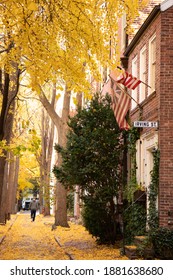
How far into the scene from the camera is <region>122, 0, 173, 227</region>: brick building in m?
16.1

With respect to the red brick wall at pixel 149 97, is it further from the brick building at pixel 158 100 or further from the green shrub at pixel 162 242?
the green shrub at pixel 162 242

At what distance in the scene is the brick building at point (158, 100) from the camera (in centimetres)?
1612

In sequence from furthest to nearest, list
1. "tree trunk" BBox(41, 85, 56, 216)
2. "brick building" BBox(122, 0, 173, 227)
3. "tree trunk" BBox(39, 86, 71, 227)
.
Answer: "tree trunk" BBox(41, 85, 56, 216) < "tree trunk" BBox(39, 86, 71, 227) < "brick building" BBox(122, 0, 173, 227)

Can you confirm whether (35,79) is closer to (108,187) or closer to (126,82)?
(126,82)

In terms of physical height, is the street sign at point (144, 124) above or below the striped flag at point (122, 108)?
below

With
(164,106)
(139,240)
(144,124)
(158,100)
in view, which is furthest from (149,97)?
(139,240)

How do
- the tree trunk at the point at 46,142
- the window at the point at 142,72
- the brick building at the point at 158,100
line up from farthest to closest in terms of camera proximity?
the tree trunk at the point at 46,142 < the window at the point at 142,72 < the brick building at the point at 158,100

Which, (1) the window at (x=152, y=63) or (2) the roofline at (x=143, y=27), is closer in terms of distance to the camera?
(2) the roofline at (x=143, y=27)

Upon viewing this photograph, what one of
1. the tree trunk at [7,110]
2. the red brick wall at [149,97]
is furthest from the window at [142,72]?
the tree trunk at [7,110]

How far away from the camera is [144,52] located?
1962 cm

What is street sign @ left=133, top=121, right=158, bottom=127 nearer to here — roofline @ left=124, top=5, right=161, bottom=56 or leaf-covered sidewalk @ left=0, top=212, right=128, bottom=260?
roofline @ left=124, top=5, right=161, bottom=56

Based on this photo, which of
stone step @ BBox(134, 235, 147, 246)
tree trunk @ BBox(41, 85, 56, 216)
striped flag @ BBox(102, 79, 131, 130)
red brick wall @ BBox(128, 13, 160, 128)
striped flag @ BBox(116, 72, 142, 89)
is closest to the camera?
stone step @ BBox(134, 235, 147, 246)

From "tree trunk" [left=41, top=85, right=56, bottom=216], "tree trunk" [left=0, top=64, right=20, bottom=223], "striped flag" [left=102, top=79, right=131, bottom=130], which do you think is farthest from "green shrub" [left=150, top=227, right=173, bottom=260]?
"tree trunk" [left=41, top=85, right=56, bottom=216]
